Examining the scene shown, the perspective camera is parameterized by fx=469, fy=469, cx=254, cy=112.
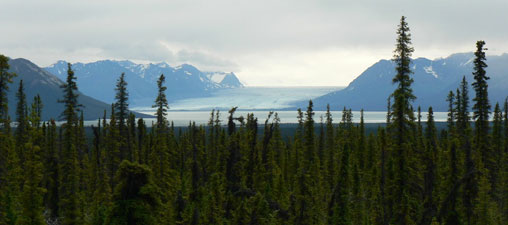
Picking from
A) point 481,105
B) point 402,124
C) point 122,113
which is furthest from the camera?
point 122,113

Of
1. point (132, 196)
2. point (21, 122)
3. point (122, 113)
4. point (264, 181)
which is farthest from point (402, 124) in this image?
point (21, 122)

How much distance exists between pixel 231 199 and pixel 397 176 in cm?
1512

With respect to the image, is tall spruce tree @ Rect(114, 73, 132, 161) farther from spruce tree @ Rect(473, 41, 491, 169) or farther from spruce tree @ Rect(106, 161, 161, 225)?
spruce tree @ Rect(473, 41, 491, 169)

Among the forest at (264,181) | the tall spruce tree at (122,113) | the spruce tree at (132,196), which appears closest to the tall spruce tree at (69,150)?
the forest at (264,181)

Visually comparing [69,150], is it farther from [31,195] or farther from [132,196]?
[132,196]

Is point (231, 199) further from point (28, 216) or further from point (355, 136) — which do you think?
point (355, 136)

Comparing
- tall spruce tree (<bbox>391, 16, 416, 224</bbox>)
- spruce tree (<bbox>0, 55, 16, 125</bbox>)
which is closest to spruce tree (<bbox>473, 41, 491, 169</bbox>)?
tall spruce tree (<bbox>391, 16, 416, 224</bbox>)

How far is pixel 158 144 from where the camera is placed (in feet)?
196

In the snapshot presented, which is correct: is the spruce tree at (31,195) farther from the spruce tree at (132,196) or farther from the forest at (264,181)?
the spruce tree at (132,196)

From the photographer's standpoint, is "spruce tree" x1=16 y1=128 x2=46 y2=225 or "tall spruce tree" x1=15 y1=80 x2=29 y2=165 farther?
"tall spruce tree" x1=15 y1=80 x2=29 y2=165

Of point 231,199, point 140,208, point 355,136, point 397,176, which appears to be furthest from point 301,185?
point 355,136

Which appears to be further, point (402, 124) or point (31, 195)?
point (402, 124)

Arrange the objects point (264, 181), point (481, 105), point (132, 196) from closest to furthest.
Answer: point (132, 196)
point (264, 181)
point (481, 105)

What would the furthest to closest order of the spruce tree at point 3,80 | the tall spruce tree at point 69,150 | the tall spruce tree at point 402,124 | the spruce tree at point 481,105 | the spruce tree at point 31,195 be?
the spruce tree at point 481,105
the tall spruce tree at point 69,150
the spruce tree at point 3,80
the tall spruce tree at point 402,124
the spruce tree at point 31,195
